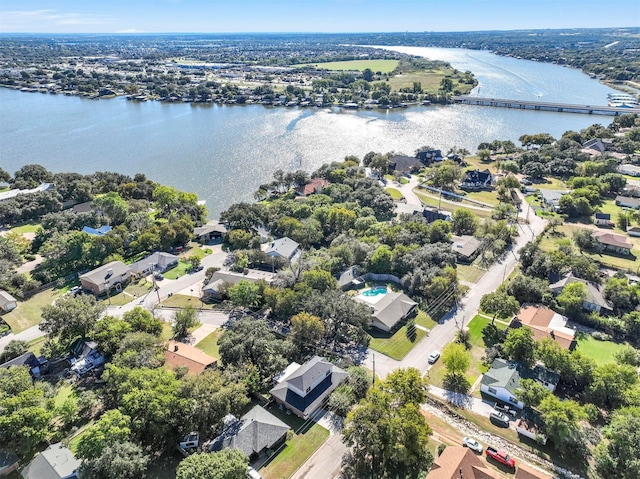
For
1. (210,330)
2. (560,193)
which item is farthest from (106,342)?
(560,193)

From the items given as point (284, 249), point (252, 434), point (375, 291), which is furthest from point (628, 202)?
point (252, 434)

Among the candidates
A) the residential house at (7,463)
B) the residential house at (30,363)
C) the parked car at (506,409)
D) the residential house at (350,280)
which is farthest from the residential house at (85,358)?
the parked car at (506,409)

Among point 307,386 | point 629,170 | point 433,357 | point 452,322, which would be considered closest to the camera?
point 307,386

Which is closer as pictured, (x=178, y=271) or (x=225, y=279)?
(x=225, y=279)

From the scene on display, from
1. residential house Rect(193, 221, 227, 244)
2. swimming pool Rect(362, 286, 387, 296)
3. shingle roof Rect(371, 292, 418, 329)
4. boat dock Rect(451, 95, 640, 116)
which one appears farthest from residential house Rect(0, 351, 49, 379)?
boat dock Rect(451, 95, 640, 116)

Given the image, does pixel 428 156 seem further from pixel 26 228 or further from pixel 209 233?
pixel 26 228

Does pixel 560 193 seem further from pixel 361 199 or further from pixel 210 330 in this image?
pixel 210 330

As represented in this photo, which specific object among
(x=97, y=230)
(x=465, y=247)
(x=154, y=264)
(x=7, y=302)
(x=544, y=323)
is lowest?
(x=7, y=302)

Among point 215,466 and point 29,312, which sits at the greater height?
point 215,466
